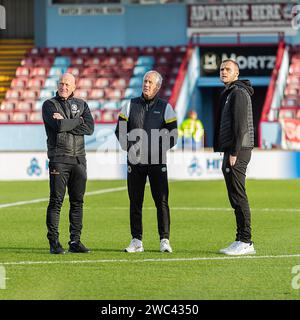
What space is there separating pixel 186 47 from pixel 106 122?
5364 mm

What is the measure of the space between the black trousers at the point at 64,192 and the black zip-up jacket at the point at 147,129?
2.06ft

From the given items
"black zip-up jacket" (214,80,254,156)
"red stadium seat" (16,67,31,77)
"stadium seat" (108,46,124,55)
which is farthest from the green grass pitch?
"red stadium seat" (16,67,31,77)

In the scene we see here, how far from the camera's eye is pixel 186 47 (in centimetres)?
3841

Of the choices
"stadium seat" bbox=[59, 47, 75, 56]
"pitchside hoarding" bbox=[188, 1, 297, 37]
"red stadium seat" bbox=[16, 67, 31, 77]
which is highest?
"pitchside hoarding" bbox=[188, 1, 297, 37]

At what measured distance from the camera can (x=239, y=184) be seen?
42.6ft

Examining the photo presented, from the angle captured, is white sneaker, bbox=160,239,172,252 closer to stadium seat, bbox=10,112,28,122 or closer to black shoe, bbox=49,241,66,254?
black shoe, bbox=49,241,66,254

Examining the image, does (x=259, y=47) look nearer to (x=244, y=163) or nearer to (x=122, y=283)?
(x=244, y=163)

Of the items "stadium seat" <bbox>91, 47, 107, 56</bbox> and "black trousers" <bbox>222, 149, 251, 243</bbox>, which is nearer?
"black trousers" <bbox>222, 149, 251, 243</bbox>

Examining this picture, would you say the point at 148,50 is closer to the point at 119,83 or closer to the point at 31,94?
the point at 119,83

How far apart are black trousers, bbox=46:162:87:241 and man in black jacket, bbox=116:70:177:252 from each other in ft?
1.92

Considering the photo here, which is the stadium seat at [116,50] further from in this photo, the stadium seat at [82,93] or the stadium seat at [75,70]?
the stadium seat at [82,93]

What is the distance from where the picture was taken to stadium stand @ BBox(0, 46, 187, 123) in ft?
121

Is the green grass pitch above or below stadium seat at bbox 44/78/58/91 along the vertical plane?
below
